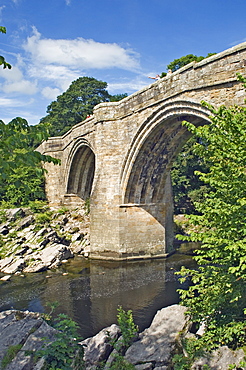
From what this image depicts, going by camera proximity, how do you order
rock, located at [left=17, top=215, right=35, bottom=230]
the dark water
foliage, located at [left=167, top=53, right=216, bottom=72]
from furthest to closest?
foliage, located at [left=167, top=53, right=216, bottom=72], rock, located at [left=17, top=215, right=35, bottom=230], the dark water

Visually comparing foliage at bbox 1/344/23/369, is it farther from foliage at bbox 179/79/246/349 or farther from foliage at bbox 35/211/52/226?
foliage at bbox 35/211/52/226

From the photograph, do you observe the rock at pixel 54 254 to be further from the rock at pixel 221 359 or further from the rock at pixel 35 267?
the rock at pixel 221 359

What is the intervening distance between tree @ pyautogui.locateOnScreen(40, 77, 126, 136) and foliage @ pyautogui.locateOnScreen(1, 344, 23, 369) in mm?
34788

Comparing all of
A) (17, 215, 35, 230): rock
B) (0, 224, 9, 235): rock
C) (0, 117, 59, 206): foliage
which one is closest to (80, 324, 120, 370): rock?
(0, 117, 59, 206): foliage

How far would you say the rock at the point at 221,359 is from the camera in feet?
16.4

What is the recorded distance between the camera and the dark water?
973 cm

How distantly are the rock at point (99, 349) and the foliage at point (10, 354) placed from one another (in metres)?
1.39

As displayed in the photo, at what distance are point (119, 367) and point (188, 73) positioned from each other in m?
10.2

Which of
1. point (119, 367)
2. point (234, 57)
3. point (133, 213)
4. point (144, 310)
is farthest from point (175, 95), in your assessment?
point (119, 367)

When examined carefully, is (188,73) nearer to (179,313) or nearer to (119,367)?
(179,313)

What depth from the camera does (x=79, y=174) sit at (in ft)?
80.4

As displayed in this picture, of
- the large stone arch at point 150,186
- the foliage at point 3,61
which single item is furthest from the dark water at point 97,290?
the foliage at point 3,61

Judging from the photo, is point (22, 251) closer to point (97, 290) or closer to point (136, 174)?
point (97, 290)

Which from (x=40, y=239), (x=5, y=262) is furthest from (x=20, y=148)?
(x=40, y=239)
